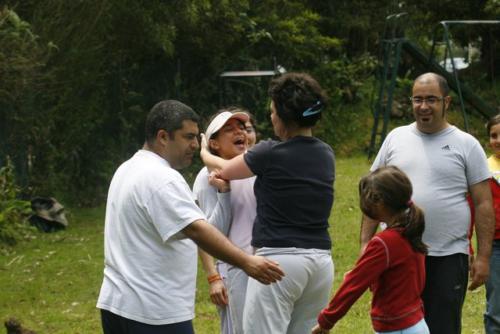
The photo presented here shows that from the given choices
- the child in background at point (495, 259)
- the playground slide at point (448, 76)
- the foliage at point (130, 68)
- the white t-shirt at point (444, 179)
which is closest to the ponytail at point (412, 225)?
the white t-shirt at point (444, 179)

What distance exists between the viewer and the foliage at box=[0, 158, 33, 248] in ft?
26.9

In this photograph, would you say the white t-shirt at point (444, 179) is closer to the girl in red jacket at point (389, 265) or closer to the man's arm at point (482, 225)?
the man's arm at point (482, 225)

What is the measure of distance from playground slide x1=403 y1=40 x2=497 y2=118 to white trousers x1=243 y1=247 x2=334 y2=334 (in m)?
16.5

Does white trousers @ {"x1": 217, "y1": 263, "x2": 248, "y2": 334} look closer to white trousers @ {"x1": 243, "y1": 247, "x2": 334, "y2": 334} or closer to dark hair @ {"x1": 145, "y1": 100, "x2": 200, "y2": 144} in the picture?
white trousers @ {"x1": 243, "y1": 247, "x2": 334, "y2": 334}

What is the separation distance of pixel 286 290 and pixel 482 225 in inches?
57.6

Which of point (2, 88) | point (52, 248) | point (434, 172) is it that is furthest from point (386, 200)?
point (52, 248)

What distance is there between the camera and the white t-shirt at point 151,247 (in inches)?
185

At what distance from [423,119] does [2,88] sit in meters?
6.27

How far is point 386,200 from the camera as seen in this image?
16.3ft

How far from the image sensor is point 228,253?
4.78m

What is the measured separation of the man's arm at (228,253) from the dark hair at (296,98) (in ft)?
2.38

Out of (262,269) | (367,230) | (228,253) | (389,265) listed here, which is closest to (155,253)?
(228,253)

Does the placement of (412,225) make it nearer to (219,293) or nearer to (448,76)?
(219,293)

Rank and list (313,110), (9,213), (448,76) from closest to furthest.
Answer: (313,110), (9,213), (448,76)
